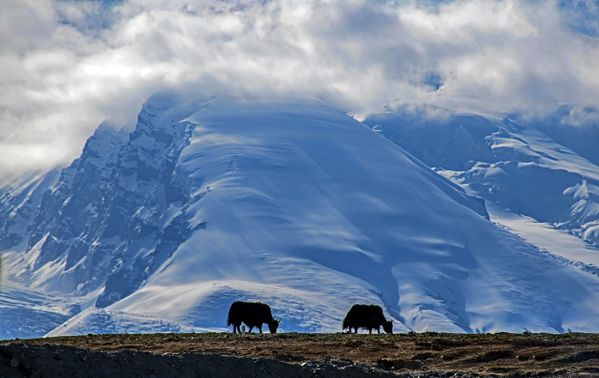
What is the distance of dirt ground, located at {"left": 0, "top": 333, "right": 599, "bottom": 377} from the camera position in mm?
45438

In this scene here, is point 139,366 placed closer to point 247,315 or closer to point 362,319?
point 247,315

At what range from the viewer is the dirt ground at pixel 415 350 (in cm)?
4544

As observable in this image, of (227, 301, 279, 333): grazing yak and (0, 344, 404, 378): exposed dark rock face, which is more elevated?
(227, 301, 279, 333): grazing yak

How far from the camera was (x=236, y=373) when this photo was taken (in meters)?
36.8

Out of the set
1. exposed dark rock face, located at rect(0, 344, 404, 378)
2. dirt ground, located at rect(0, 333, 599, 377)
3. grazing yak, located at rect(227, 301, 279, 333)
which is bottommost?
exposed dark rock face, located at rect(0, 344, 404, 378)

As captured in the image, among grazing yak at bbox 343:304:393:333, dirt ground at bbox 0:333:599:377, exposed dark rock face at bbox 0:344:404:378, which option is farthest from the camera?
grazing yak at bbox 343:304:393:333

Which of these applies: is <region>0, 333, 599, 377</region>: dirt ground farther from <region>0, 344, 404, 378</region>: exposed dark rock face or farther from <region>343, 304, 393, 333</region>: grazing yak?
<region>343, 304, 393, 333</region>: grazing yak

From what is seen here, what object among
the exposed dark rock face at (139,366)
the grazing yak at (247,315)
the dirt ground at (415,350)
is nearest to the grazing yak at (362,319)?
the grazing yak at (247,315)

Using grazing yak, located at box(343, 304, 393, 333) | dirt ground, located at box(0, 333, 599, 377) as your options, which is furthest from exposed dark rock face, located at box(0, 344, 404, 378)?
grazing yak, located at box(343, 304, 393, 333)

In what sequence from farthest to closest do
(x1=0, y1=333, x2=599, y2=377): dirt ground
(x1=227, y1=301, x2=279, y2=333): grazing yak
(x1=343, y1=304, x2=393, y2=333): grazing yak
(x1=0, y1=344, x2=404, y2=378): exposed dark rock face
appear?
(x1=343, y1=304, x2=393, y2=333): grazing yak → (x1=227, y1=301, x2=279, y2=333): grazing yak → (x1=0, y1=333, x2=599, y2=377): dirt ground → (x1=0, y1=344, x2=404, y2=378): exposed dark rock face

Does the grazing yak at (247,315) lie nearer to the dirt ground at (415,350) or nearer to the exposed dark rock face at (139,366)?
the dirt ground at (415,350)

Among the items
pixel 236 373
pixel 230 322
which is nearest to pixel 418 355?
pixel 236 373

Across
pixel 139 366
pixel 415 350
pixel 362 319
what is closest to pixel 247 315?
pixel 362 319

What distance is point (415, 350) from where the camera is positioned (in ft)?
167
